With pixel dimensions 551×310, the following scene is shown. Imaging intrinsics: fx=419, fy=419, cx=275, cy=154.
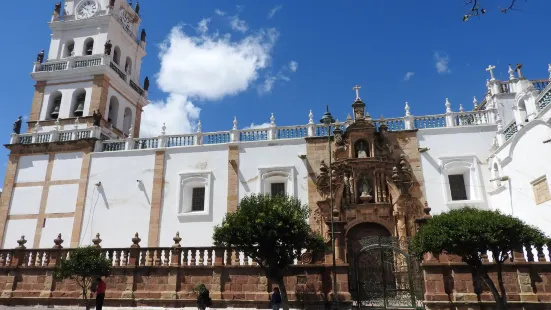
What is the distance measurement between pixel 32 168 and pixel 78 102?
505 centimetres

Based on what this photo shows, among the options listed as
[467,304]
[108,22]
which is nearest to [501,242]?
[467,304]

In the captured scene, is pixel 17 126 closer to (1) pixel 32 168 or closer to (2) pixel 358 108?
(1) pixel 32 168

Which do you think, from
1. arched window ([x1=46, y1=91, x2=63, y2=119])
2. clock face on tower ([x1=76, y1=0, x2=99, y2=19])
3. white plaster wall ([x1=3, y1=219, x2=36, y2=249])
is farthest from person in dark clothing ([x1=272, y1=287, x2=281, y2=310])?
clock face on tower ([x1=76, y1=0, x2=99, y2=19])

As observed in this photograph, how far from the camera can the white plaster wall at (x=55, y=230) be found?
73.7ft

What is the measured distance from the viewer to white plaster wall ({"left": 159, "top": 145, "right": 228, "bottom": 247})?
835 inches

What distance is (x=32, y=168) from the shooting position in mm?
24391

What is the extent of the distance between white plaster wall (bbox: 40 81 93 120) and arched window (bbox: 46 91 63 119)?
0.06 metres

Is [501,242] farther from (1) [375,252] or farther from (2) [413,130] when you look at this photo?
(2) [413,130]

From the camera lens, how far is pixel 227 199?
→ 70.6ft

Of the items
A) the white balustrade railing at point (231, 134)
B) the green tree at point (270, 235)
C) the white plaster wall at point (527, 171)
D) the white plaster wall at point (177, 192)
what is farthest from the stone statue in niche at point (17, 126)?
the white plaster wall at point (527, 171)

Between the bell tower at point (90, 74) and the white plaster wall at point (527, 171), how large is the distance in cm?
1971

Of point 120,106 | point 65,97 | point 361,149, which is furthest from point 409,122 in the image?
point 65,97

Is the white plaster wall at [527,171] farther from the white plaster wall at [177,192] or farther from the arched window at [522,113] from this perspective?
the white plaster wall at [177,192]

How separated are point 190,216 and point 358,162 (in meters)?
8.92
